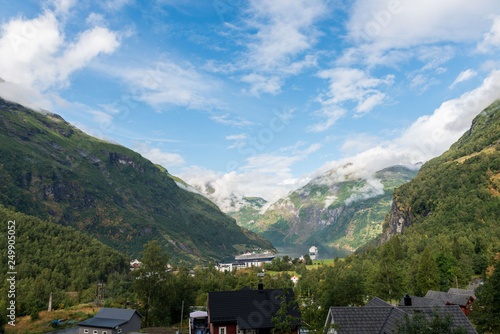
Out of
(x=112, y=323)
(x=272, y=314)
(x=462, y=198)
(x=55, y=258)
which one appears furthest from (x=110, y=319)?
(x=462, y=198)

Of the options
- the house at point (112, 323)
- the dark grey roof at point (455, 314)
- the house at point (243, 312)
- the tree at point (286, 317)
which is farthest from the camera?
the house at point (112, 323)

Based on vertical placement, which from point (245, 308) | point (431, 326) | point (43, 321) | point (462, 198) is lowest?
point (43, 321)

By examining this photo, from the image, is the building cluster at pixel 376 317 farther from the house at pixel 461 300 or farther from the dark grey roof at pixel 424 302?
the house at pixel 461 300

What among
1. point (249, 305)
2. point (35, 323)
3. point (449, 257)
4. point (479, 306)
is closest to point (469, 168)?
point (449, 257)

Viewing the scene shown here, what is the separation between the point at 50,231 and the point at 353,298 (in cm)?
17104

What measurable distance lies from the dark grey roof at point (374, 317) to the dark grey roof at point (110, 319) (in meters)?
41.7

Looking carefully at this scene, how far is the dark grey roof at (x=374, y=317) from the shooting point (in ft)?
94.5

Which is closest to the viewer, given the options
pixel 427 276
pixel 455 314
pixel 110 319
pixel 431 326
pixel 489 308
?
pixel 431 326

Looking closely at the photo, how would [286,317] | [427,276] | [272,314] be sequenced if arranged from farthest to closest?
[427,276] < [272,314] < [286,317]

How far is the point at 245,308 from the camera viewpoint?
149 feet

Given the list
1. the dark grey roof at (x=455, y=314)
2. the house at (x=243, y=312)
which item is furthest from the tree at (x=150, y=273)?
the dark grey roof at (x=455, y=314)

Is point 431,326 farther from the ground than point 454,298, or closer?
farther from the ground

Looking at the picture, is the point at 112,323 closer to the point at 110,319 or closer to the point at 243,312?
the point at 110,319

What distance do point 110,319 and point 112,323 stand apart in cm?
239
